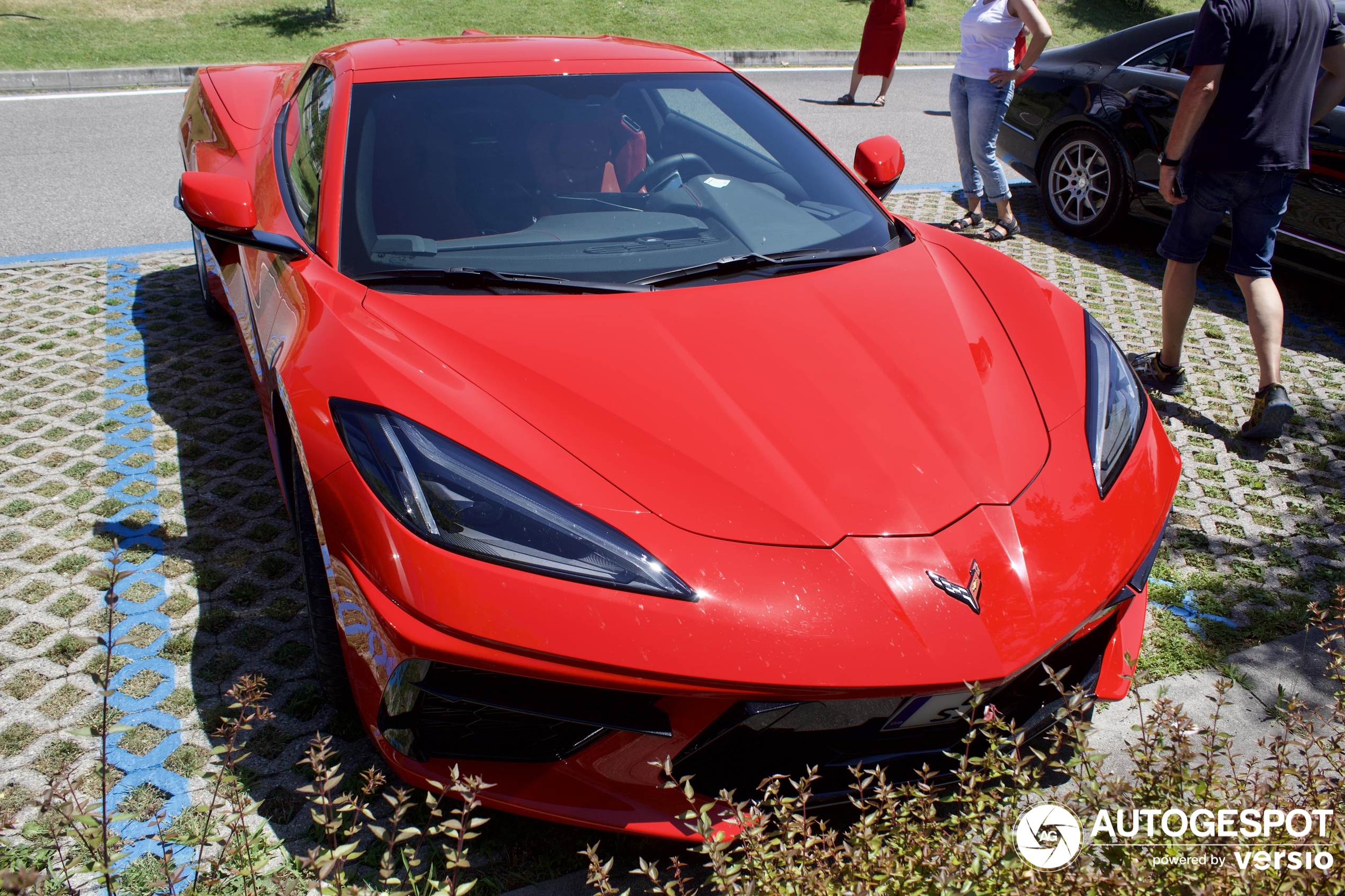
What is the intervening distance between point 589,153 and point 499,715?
6.20 feet

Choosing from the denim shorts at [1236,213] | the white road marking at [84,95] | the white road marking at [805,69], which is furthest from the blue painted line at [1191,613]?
the white road marking at [805,69]

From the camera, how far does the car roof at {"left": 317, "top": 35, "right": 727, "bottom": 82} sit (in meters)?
3.12

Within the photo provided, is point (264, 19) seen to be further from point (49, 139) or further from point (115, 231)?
point (115, 231)

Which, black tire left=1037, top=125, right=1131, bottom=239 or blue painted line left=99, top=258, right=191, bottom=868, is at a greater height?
black tire left=1037, top=125, right=1131, bottom=239

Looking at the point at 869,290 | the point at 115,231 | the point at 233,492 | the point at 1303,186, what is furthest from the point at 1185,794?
the point at 115,231

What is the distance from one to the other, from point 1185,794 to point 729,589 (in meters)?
1.08

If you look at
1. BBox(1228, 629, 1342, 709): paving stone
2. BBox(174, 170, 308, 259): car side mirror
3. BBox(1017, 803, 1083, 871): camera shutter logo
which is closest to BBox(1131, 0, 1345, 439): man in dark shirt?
BBox(1228, 629, 1342, 709): paving stone

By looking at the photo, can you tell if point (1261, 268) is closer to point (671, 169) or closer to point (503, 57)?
point (671, 169)

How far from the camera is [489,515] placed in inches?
74.4

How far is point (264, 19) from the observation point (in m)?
14.2

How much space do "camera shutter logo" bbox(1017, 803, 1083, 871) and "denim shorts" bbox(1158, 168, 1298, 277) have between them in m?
3.22

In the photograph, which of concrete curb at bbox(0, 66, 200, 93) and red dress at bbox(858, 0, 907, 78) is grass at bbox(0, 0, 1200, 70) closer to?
concrete curb at bbox(0, 66, 200, 93)

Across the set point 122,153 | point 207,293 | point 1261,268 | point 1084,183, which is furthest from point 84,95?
point 1261,268

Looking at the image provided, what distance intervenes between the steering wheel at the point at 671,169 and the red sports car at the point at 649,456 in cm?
4
